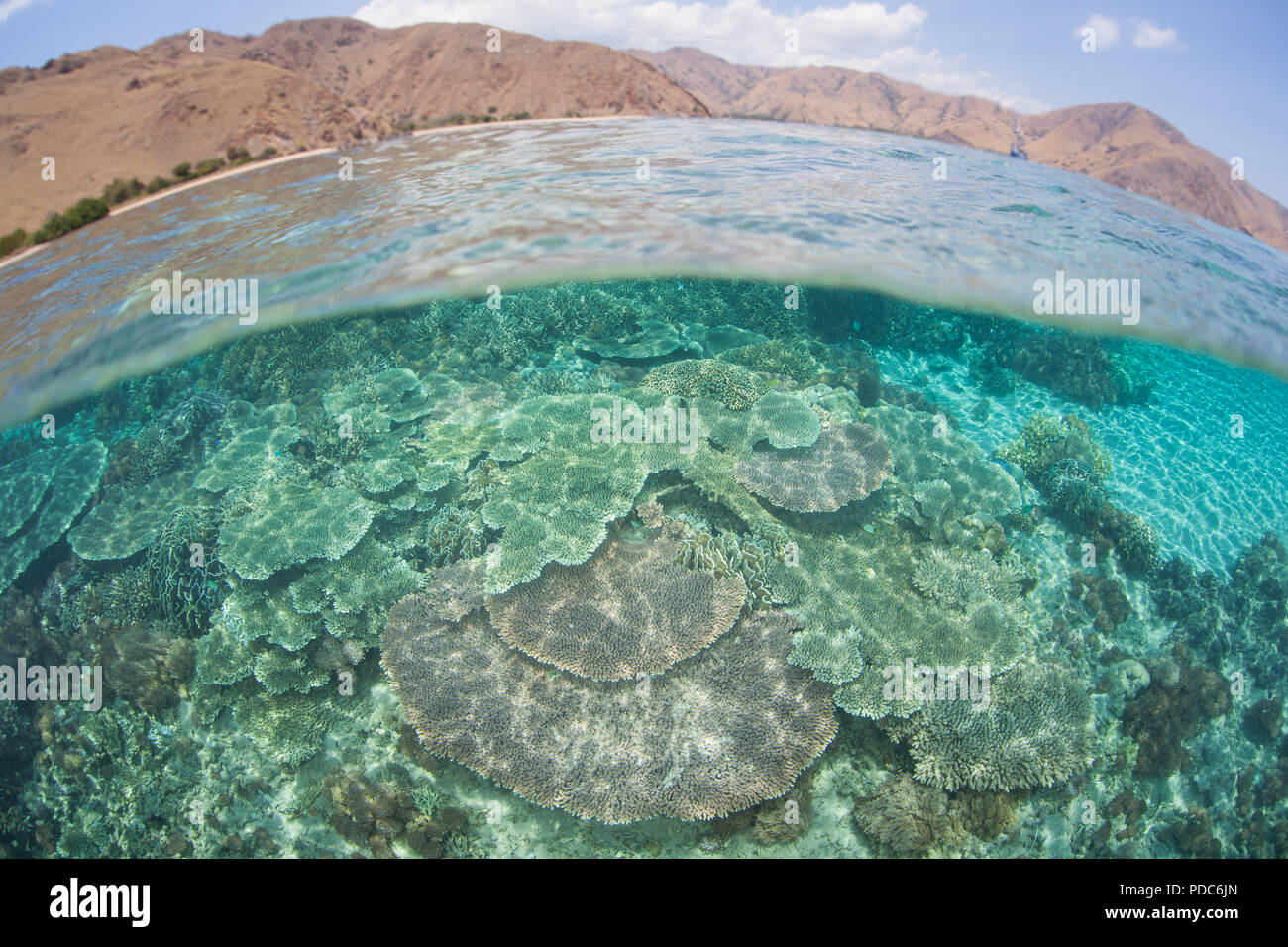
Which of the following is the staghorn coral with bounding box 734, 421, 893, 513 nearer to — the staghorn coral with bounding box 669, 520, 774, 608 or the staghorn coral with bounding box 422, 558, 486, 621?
the staghorn coral with bounding box 669, 520, 774, 608

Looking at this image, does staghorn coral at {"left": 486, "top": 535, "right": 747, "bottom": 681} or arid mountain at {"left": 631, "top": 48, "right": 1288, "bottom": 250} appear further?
arid mountain at {"left": 631, "top": 48, "right": 1288, "bottom": 250}

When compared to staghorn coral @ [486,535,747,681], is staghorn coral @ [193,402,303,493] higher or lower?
higher

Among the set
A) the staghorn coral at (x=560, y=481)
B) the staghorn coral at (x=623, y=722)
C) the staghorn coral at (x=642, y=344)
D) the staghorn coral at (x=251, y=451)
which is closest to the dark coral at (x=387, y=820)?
the staghorn coral at (x=623, y=722)

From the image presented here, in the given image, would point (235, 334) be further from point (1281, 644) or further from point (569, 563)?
point (1281, 644)

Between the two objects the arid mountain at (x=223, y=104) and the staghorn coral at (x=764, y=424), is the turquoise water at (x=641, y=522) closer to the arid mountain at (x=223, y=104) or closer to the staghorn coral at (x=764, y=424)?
the staghorn coral at (x=764, y=424)
